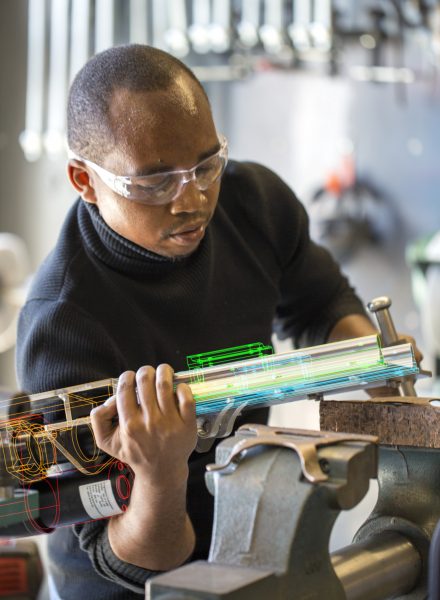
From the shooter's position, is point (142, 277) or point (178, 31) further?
point (178, 31)

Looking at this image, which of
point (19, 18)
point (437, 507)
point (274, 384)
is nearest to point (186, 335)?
point (274, 384)

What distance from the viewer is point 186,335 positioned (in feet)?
3.84

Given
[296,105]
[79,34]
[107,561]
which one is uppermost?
[79,34]

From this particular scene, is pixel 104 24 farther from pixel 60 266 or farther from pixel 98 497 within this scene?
pixel 98 497

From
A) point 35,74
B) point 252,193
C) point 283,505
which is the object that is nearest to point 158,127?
point 252,193

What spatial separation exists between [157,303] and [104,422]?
313mm

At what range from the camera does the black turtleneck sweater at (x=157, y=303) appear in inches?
41.5

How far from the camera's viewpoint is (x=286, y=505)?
0.65 metres

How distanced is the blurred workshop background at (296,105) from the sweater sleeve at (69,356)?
2199mm

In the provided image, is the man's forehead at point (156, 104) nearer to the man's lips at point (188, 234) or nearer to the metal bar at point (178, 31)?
the man's lips at point (188, 234)

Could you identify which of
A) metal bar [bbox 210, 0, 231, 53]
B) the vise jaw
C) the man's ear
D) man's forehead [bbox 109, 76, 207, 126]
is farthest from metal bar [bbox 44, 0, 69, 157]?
the vise jaw

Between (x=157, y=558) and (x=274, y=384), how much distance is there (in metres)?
0.22

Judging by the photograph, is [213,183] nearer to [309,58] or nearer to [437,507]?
[437,507]

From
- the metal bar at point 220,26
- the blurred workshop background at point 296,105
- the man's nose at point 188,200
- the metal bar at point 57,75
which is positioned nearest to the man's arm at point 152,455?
the man's nose at point 188,200
